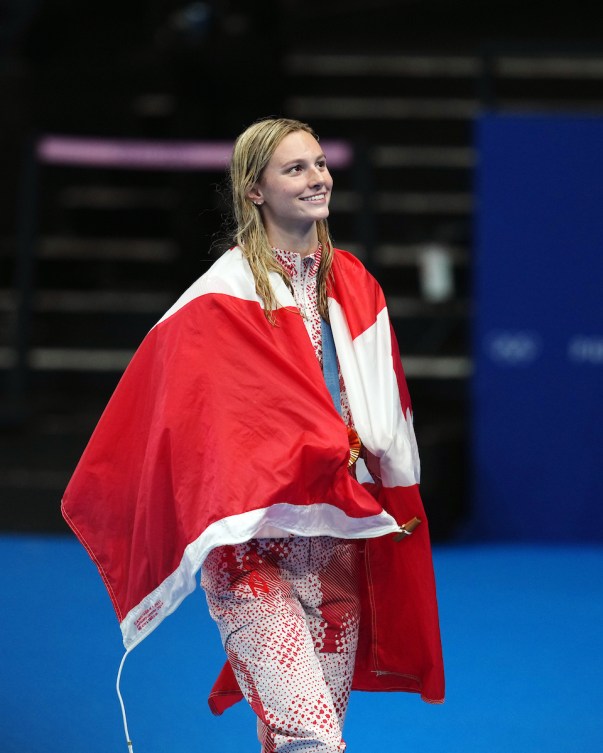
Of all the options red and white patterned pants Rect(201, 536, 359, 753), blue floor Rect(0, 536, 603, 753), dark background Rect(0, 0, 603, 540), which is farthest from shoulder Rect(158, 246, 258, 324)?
dark background Rect(0, 0, 603, 540)

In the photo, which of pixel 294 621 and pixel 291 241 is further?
pixel 291 241

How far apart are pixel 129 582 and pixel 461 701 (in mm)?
1965

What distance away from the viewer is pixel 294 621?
2.94m

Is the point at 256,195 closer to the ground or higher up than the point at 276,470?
higher up

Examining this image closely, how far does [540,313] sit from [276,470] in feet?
14.8

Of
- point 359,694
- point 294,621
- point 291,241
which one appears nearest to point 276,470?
point 294,621

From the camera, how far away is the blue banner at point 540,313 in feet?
23.6

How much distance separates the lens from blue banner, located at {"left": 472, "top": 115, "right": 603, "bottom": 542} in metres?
7.19

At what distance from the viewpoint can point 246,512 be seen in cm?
290

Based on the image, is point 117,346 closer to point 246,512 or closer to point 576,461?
point 576,461

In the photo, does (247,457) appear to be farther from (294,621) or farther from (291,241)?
(291,241)

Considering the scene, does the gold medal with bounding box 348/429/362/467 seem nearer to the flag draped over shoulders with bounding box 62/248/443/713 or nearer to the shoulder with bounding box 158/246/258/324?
the flag draped over shoulders with bounding box 62/248/443/713

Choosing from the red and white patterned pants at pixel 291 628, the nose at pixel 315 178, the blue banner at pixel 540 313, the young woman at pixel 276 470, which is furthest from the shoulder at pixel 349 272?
the blue banner at pixel 540 313

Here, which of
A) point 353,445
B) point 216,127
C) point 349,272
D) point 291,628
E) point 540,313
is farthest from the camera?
point 216,127
